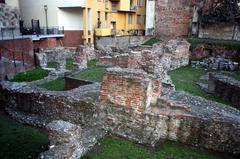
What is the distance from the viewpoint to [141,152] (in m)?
6.36

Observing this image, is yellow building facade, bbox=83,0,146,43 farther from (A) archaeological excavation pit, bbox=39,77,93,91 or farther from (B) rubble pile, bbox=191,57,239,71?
(A) archaeological excavation pit, bbox=39,77,93,91

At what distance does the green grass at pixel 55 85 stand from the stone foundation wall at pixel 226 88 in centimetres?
757

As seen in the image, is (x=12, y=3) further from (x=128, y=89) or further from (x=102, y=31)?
(x=128, y=89)

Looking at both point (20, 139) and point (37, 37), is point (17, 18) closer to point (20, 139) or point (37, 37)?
point (37, 37)

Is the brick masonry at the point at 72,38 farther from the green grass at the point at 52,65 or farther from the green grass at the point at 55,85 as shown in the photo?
the green grass at the point at 55,85

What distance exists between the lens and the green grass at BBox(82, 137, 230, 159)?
6199mm

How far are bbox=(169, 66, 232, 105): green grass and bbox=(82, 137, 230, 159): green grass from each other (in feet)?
18.2

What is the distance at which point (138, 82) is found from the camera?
6.52 meters

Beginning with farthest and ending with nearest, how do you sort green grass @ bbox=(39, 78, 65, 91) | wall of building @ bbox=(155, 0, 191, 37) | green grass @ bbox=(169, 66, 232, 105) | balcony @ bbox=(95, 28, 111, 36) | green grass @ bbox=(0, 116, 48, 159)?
wall of building @ bbox=(155, 0, 191, 37) < balcony @ bbox=(95, 28, 111, 36) < green grass @ bbox=(169, 66, 232, 105) < green grass @ bbox=(39, 78, 65, 91) < green grass @ bbox=(0, 116, 48, 159)

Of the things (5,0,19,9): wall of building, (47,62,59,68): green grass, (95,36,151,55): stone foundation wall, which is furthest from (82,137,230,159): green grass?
(95,36,151,55): stone foundation wall

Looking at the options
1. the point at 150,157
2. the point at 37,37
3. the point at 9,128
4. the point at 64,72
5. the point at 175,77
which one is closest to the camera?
the point at 150,157

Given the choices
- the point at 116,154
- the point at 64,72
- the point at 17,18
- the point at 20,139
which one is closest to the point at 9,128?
the point at 20,139

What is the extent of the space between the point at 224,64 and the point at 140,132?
13.9 m

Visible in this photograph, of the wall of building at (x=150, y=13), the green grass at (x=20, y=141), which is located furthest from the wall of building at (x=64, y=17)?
the green grass at (x=20, y=141)
